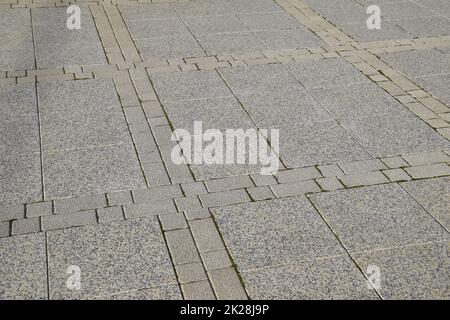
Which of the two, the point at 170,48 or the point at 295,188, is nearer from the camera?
the point at 295,188

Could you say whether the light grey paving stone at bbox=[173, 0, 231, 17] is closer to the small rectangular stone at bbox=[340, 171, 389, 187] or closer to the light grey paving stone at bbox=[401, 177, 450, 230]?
the small rectangular stone at bbox=[340, 171, 389, 187]

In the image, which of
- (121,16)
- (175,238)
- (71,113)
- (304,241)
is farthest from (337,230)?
(121,16)

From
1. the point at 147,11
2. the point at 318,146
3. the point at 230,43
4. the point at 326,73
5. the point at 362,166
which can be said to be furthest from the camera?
the point at 147,11

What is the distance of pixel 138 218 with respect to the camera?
4926mm

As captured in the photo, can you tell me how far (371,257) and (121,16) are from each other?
288 inches

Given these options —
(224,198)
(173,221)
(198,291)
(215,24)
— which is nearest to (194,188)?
(224,198)

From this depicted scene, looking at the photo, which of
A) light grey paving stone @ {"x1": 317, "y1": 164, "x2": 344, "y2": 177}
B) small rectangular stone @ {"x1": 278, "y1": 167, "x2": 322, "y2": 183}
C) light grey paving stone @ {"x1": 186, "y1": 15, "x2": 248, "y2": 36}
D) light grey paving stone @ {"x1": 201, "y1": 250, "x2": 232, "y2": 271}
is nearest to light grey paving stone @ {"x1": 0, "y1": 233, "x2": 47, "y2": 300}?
light grey paving stone @ {"x1": 201, "y1": 250, "x2": 232, "y2": 271}

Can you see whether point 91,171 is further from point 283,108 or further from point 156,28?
point 156,28

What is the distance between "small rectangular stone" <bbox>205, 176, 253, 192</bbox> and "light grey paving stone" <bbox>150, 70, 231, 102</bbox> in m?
1.96

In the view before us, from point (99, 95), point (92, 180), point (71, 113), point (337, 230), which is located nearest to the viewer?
point (337, 230)

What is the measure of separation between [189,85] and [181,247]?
337 centimetres

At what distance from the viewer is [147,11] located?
10523 millimetres

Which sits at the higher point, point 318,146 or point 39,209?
point 318,146
